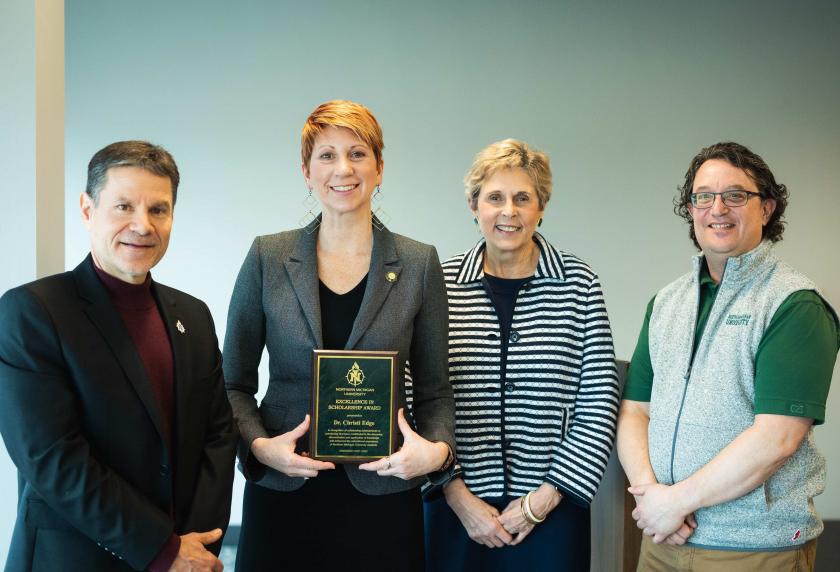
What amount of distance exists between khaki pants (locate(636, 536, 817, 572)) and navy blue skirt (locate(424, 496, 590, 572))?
243 millimetres

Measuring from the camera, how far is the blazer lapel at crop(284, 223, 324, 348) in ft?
6.91

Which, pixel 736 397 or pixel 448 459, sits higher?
pixel 736 397

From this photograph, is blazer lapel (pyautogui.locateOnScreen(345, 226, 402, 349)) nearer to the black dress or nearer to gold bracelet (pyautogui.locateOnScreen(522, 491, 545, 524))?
the black dress

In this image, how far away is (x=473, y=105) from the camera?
4.79m

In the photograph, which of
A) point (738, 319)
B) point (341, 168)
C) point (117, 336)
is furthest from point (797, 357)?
point (117, 336)

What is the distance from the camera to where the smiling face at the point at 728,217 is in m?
2.29

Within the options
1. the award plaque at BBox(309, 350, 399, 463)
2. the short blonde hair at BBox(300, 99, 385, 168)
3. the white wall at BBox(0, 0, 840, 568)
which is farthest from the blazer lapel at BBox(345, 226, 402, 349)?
the white wall at BBox(0, 0, 840, 568)

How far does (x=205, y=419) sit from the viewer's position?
1.99 metres

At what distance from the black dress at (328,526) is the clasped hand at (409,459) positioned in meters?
0.12

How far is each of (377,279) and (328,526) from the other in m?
0.67

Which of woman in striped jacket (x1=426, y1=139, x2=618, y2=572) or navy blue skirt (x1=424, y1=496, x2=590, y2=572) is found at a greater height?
woman in striped jacket (x1=426, y1=139, x2=618, y2=572)

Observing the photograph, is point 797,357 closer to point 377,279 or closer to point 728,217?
point 728,217

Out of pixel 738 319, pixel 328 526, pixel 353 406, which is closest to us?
pixel 353 406

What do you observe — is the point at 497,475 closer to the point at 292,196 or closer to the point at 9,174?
the point at 9,174
